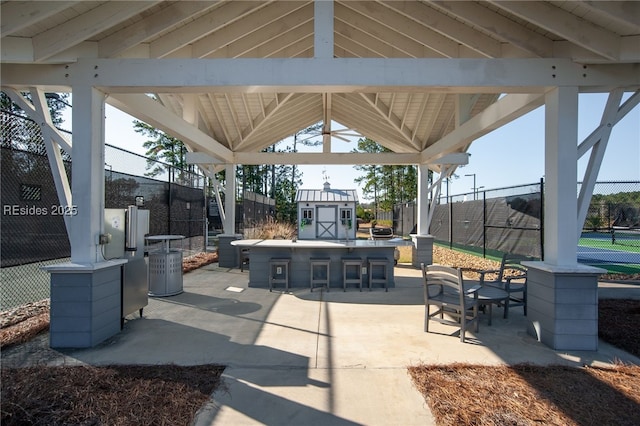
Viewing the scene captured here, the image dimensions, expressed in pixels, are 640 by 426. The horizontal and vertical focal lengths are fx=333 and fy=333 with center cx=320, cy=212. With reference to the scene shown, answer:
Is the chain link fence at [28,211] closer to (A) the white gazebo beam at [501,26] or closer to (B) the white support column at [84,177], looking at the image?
(B) the white support column at [84,177]

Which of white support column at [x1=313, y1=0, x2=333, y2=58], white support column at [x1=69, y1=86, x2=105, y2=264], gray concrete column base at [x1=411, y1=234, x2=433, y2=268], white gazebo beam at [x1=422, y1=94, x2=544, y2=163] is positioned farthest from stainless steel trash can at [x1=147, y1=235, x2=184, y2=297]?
gray concrete column base at [x1=411, y1=234, x2=433, y2=268]

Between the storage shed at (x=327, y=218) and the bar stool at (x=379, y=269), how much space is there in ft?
5.36

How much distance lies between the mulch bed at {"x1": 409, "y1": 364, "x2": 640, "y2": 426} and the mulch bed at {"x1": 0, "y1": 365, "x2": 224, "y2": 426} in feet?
6.70

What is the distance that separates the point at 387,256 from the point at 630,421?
5.04 metres

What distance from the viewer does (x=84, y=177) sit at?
4137 millimetres

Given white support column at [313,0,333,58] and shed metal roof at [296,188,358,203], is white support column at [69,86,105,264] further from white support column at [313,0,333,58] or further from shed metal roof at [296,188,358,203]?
shed metal roof at [296,188,358,203]

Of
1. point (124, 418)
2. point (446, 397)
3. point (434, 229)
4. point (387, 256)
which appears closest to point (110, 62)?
point (124, 418)

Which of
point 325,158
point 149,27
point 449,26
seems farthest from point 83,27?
point 325,158

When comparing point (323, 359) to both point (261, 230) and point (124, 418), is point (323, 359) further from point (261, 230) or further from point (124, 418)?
point (261, 230)

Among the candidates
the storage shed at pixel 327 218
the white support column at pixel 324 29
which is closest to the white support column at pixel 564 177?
the white support column at pixel 324 29

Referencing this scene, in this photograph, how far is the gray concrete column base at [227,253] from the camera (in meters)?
10.1

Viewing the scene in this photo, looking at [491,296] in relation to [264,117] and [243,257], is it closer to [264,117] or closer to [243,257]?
[243,257]

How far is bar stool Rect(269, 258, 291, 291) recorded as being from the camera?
709 cm

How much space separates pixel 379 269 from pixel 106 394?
5.58m
